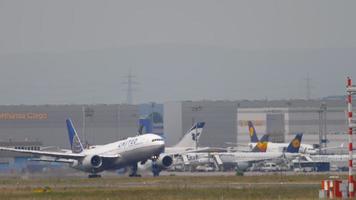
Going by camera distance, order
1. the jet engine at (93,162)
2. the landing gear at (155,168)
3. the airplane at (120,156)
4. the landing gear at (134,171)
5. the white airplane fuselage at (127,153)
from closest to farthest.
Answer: the white airplane fuselage at (127,153)
the airplane at (120,156)
the landing gear at (134,171)
the jet engine at (93,162)
the landing gear at (155,168)

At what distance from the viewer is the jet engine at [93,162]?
106062mm

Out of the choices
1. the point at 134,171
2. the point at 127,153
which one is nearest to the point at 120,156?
the point at 127,153

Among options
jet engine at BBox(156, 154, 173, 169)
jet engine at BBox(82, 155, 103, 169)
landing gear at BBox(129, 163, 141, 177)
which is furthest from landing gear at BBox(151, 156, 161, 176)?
jet engine at BBox(82, 155, 103, 169)

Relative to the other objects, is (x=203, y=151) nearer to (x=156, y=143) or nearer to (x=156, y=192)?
(x=156, y=143)

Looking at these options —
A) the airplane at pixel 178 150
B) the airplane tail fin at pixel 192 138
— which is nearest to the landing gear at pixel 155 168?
the airplane at pixel 178 150

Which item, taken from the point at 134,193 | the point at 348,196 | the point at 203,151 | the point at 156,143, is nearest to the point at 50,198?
the point at 134,193

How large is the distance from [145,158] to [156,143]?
203cm

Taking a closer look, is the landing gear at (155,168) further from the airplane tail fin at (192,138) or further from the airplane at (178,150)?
the airplane tail fin at (192,138)

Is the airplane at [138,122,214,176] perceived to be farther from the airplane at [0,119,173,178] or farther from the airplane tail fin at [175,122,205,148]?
the airplane at [0,119,173,178]

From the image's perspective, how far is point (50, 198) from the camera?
2361 inches

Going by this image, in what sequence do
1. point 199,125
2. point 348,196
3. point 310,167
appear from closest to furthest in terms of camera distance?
point 348,196 → point 310,167 → point 199,125

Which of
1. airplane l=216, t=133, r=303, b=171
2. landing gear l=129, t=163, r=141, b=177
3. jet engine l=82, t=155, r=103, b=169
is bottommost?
landing gear l=129, t=163, r=141, b=177

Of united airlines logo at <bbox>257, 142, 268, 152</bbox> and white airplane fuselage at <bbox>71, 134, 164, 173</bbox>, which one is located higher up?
united airlines logo at <bbox>257, 142, 268, 152</bbox>

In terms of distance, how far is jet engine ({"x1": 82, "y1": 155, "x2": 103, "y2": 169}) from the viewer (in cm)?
10606
